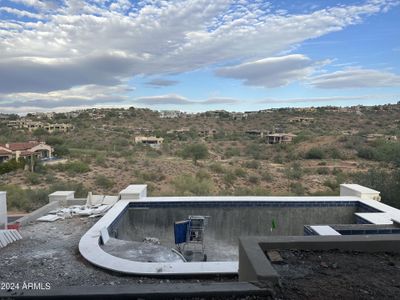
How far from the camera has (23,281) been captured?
4582 mm

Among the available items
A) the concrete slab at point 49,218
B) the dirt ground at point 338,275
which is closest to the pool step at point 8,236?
the concrete slab at point 49,218

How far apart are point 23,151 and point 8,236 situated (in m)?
28.8

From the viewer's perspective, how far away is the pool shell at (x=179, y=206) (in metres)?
4.75

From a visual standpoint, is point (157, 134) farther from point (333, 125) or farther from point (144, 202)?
point (144, 202)

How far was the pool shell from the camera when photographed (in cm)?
475

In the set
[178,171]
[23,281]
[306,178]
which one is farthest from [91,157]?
[23,281]

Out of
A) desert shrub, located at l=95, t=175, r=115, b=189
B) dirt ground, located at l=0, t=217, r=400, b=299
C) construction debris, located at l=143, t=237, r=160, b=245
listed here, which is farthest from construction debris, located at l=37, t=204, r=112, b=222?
desert shrub, located at l=95, t=175, r=115, b=189

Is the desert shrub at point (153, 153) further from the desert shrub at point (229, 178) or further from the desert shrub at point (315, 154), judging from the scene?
the desert shrub at point (315, 154)

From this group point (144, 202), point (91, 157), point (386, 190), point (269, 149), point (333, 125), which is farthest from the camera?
point (333, 125)

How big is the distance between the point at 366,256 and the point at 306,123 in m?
57.4

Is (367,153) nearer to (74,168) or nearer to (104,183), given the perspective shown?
(104,183)

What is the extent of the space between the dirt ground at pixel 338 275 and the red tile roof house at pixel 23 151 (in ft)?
98.5

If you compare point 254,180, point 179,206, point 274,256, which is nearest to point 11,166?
point 254,180

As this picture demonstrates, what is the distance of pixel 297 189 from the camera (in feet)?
62.5
